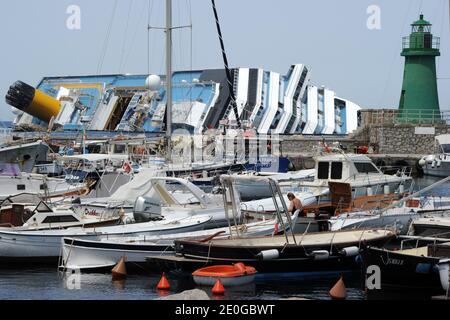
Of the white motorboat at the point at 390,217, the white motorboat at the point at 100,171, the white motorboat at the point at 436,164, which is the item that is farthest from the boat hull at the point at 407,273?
the white motorboat at the point at 436,164

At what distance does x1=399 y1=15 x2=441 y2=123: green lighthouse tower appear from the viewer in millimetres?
64875

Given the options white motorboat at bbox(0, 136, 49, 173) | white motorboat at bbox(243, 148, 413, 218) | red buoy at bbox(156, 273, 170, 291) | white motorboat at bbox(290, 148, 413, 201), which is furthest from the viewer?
white motorboat at bbox(0, 136, 49, 173)

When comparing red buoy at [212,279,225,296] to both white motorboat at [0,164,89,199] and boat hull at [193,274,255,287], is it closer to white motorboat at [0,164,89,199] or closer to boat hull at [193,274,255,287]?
boat hull at [193,274,255,287]

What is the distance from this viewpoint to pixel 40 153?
45.9 meters

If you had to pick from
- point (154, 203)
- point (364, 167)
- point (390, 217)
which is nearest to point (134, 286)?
point (154, 203)

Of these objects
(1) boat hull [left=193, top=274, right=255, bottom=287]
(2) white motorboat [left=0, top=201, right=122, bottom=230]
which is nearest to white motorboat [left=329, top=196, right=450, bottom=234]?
(1) boat hull [left=193, top=274, right=255, bottom=287]

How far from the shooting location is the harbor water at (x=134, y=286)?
70.0ft

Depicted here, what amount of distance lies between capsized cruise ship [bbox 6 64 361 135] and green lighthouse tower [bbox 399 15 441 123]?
8.32 meters

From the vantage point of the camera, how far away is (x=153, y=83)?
229ft

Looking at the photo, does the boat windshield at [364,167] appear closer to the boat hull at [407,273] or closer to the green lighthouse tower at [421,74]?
the boat hull at [407,273]
